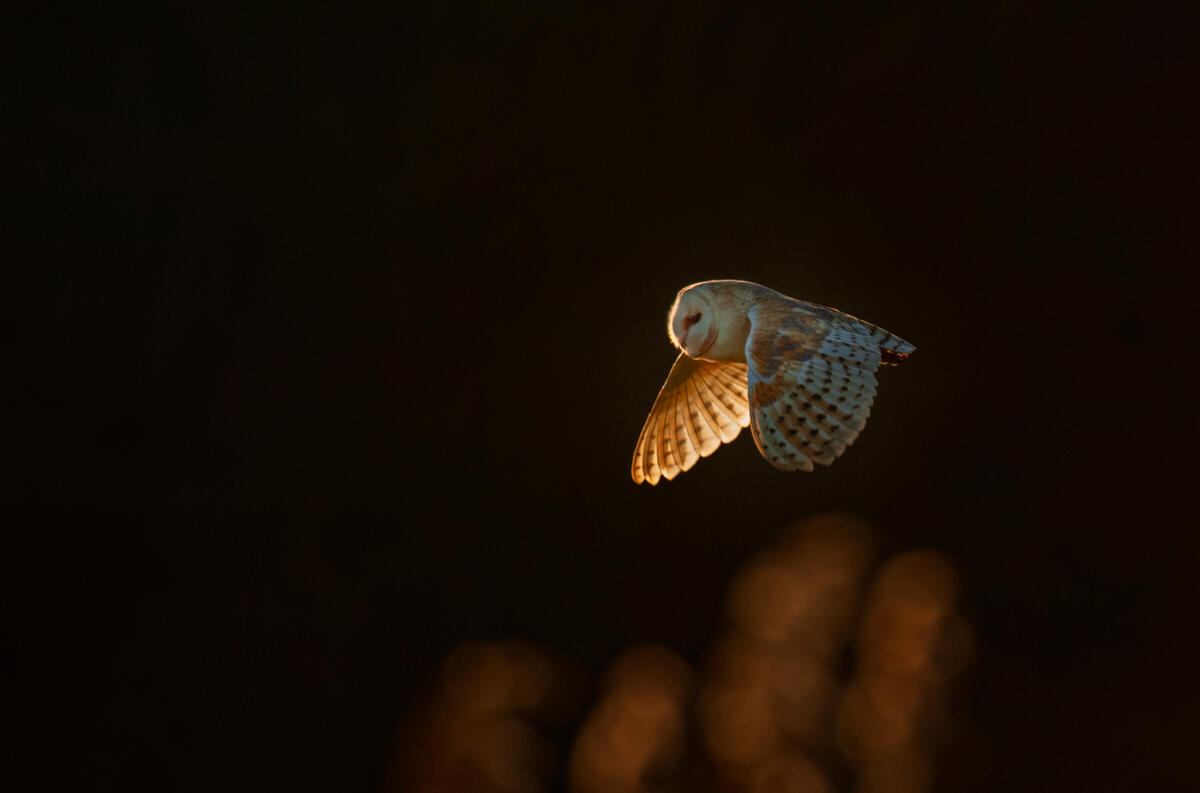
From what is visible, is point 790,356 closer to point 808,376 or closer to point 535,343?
point 808,376

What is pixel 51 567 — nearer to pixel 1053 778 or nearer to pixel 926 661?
pixel 926 661

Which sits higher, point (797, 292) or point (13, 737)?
point (797, 292)

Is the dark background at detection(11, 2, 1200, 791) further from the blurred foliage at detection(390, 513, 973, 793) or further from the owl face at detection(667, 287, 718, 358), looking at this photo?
the owl face at detection(667, 287, 718, 358)

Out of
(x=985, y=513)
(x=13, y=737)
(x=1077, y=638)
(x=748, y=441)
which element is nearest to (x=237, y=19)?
(x=748, y=441)

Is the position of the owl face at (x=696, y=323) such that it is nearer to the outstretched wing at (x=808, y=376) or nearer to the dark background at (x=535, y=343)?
the outstretched wing at (x=808, y=376)

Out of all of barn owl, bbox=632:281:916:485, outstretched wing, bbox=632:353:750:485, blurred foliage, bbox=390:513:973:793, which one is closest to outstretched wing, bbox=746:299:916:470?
barn owl, bbox=632:281:916:485

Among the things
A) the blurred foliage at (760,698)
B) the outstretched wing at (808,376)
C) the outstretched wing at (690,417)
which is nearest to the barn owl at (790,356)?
the outstretched wing at (808,376)

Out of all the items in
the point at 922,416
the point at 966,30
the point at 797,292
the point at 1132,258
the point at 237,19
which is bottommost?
the point at 922,416
